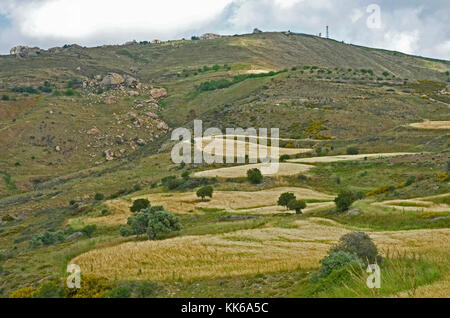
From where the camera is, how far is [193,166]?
69438 millimetres

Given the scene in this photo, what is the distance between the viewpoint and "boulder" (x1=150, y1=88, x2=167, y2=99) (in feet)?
501

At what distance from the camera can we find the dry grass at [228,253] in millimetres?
17406

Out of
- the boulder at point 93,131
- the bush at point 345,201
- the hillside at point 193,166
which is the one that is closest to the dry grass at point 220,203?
the hillside at point 193,166

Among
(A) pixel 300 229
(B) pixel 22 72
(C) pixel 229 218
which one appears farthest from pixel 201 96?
(A) pixel 300 229

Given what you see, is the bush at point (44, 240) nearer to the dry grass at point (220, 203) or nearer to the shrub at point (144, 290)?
the dry grass at point (220, 203)

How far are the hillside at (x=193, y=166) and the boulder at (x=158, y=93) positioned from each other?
33.9 inches

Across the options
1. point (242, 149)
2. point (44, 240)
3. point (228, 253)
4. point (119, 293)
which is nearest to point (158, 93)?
point (242, 149)

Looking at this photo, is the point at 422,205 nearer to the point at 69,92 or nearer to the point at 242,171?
the point at 242,171

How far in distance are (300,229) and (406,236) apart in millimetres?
7755

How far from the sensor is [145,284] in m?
15.8

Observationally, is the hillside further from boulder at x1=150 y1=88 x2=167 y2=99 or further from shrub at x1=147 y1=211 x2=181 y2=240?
shrub at x1=147 y1=211 x2=181 y2=240

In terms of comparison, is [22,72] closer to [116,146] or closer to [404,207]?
[116,146]

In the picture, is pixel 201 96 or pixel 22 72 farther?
pixel 22 72

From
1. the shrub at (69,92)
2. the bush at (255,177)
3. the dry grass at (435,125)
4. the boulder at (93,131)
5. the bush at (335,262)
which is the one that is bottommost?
the bush at (335,262)
